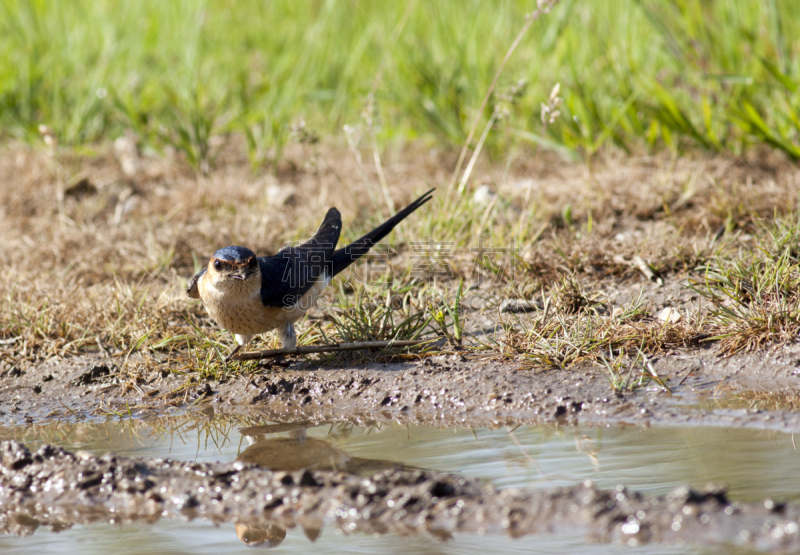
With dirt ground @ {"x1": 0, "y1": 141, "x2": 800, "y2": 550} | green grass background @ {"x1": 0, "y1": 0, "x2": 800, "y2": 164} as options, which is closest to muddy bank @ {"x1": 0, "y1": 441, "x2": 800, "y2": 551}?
dirt ground @ {"x1": 0, "y1": 141, "x2": 800, "y2": 550}

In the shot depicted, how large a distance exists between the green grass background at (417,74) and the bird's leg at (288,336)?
1693mm

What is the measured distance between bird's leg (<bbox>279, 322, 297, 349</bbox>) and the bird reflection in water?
1.93 feet

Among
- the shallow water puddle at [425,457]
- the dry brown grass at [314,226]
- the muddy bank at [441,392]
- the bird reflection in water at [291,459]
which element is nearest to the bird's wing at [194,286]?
the dry brown grass at [314,226]

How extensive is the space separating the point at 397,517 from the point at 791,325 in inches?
75.8

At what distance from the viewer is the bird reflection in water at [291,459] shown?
7.07 feet

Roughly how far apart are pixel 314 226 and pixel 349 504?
2.87m

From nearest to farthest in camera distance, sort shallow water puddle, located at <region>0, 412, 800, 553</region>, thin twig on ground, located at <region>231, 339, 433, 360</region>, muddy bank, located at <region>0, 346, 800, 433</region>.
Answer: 1. shallow water puddle, located at <region>0, 412, 800, 553</region>
2. muddy bank, located at <region>0, 346, 800, 433</region>
3. thin twig on ground, located at <region>231, 339, 433, 360</region>

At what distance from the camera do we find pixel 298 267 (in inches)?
153

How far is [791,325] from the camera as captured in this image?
10.4 feet

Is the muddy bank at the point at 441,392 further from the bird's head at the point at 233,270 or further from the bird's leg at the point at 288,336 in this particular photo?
the bird's head at the point at 233,270

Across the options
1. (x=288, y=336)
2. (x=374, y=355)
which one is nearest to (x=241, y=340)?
(x=288, y=336)

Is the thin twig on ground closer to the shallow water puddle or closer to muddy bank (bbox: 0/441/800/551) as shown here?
the shallow water puddle

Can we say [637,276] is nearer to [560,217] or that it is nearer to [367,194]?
[560,217]

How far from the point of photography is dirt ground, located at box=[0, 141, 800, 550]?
2191 mm
